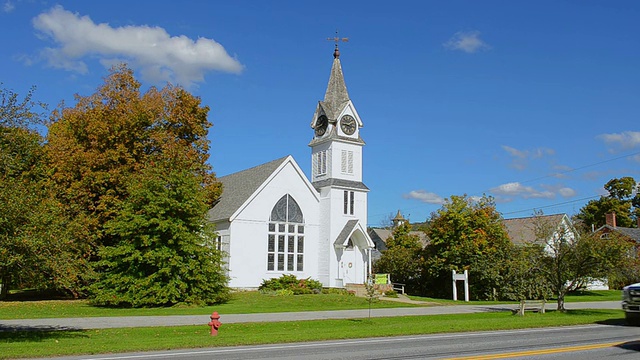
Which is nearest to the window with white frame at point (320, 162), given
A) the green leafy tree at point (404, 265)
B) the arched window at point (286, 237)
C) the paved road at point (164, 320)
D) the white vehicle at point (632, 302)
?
the arched window at point (286, 237)

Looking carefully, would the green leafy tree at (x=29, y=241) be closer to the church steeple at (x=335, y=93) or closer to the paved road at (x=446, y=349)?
the paved road at (x=446, y=349)

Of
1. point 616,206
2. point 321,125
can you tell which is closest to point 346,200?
point 321,125

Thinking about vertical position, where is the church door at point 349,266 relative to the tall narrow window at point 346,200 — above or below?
below

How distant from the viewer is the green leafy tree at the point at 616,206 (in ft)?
251

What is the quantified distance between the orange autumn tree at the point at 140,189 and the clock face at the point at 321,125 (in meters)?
8.92

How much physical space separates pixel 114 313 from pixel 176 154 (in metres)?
12.5

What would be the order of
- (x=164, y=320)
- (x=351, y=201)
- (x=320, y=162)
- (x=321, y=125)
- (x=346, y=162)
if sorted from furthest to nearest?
(x=321, y=125), (x=320, y=162), (x=346, y=162), (x=351, y=201), (x=164, y=320)

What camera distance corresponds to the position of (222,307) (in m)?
27.6

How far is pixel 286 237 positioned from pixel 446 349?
2687 centimetres

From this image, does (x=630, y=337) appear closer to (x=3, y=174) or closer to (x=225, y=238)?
(x=3, y=174)

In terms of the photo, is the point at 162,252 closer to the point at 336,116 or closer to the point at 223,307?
the point at 223,307

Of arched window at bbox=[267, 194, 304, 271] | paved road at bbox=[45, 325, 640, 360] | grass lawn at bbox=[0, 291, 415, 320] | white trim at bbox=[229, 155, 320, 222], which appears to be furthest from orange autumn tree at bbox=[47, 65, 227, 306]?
paved road at bbox=[45, 325, 640, 360]

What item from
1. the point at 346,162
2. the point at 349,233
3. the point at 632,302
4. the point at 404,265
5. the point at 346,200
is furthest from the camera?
the point at 404,265

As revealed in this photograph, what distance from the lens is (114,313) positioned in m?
24.4
